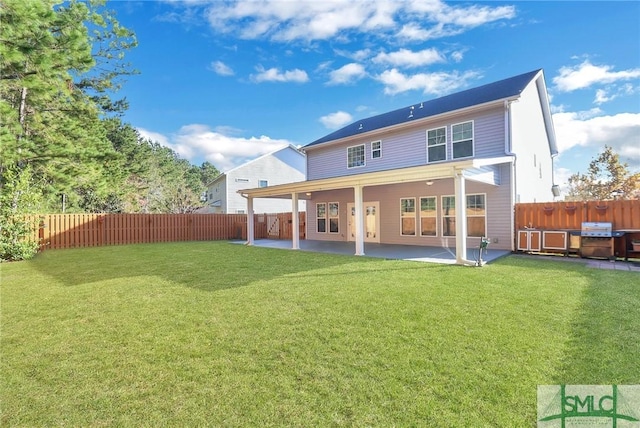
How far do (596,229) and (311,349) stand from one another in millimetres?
9730

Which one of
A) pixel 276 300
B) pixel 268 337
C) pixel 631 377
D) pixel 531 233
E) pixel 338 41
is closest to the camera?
pixel 631 377

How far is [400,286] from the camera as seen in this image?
5.63 meters

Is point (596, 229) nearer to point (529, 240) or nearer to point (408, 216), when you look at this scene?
point (529, 240)

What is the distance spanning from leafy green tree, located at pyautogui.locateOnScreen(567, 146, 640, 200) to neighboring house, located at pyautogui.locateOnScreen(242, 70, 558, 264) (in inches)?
449

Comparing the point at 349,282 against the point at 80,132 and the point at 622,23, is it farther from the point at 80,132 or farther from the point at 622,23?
the point at 80,132

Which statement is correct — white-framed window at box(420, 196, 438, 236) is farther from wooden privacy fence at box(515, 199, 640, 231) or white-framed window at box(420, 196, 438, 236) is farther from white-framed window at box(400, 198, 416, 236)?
wooden privacy fence at box(515, 199, 640, 231)

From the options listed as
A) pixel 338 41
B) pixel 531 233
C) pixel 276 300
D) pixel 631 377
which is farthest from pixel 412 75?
pixel 631 377

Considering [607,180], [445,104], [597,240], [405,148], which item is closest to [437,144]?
[405,148]

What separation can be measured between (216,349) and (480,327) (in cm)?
300

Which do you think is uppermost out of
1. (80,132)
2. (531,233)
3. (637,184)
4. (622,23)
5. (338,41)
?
(338,41)

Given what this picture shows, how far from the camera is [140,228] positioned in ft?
54.0

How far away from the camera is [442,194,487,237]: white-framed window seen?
433 inches

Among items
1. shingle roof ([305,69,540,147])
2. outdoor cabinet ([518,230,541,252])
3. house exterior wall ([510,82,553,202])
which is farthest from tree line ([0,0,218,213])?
outdoor cabinet ([518,230,541,252])

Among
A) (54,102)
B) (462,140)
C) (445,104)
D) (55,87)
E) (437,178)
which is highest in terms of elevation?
(54,102)
